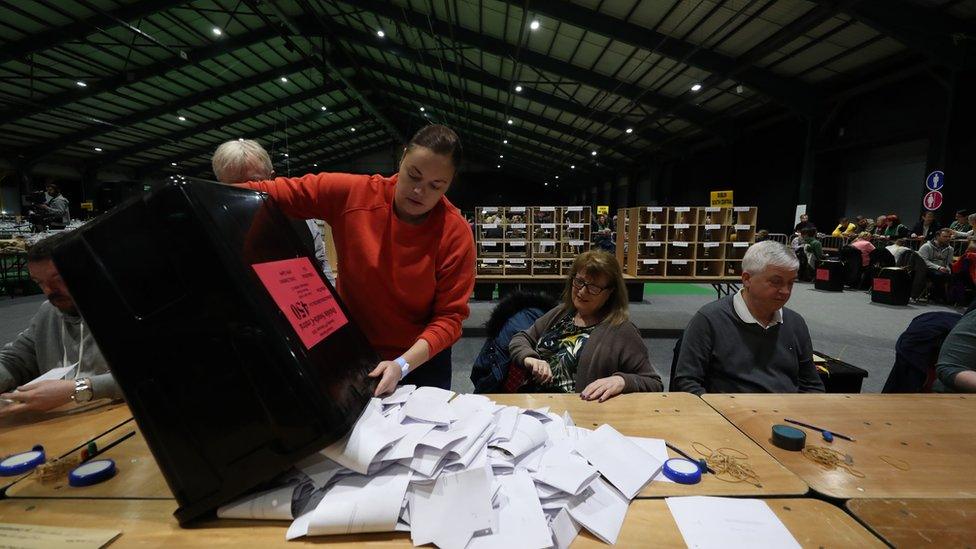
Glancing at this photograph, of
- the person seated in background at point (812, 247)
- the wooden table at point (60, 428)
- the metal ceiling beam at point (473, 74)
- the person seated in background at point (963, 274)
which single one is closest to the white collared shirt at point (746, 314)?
the wooden table at point (60, 428)

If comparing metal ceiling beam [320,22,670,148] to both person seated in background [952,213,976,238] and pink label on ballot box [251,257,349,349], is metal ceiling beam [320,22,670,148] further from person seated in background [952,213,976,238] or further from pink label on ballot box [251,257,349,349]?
pink label on ballot box [251,257,349,349]

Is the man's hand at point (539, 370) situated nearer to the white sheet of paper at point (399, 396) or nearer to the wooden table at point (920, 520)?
the white sheet of paper at point (399, 396)

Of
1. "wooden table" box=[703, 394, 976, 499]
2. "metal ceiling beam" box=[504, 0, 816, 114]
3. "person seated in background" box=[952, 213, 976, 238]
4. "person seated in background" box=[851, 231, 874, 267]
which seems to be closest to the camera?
"wooden table" box=[703, 394, 976, 499]

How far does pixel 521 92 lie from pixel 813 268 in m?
8.50

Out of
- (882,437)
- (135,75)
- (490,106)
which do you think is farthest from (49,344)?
(490,106)

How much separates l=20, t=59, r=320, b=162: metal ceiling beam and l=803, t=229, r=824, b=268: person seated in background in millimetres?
14351

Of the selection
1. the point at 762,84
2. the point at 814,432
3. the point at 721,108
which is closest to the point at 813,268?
the point at 762,84

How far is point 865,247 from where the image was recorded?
7566 millimetres

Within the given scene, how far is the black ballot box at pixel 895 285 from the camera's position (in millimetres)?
6082

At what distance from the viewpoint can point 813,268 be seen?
873 centimetres

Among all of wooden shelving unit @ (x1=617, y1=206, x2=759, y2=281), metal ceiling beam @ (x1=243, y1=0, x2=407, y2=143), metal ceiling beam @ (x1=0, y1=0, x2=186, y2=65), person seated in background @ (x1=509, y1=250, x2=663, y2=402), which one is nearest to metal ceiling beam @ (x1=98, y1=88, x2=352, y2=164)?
metal ceiling beam @ (x1=243, y1=0, x2=407, y2=143)

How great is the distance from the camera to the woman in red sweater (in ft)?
3.81

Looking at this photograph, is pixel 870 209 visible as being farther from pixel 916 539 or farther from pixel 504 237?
pixel 916 539

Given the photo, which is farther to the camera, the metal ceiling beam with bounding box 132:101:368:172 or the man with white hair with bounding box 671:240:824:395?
the metal ceiling beam with bounding box 132:101:368:172
